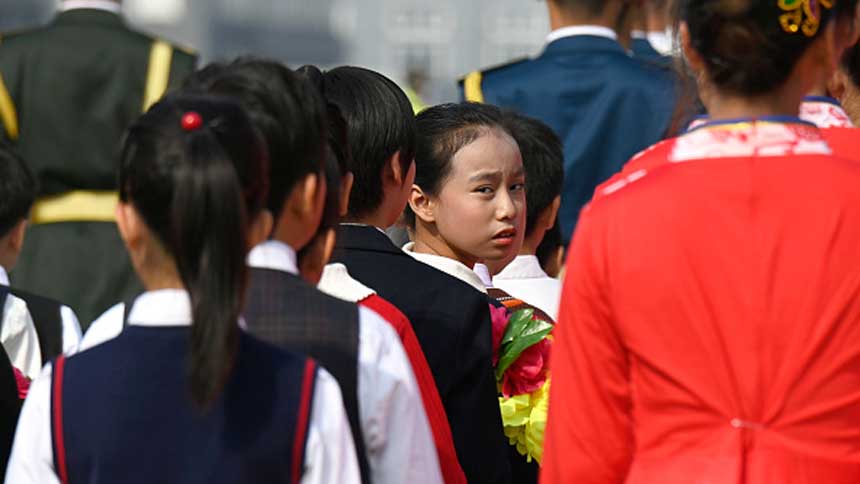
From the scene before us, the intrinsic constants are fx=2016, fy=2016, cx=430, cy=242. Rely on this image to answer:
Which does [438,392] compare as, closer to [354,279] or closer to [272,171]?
[354,279]

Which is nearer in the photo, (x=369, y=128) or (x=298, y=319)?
(x=298, y=319)

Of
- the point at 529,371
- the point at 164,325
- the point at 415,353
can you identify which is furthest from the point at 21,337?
the point at 164,325

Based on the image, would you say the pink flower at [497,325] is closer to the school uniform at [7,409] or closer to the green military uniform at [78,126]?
the school uniform at [7,409]

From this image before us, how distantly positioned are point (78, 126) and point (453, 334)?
2027mm

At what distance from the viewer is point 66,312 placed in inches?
166

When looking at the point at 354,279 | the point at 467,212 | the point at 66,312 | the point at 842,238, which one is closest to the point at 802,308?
the point at 842,238

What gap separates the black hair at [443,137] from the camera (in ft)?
12.7

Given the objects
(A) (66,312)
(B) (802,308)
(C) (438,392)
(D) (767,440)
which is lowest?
(A) (66,312)

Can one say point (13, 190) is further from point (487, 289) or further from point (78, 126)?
point (487, 289)

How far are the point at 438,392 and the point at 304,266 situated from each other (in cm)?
53

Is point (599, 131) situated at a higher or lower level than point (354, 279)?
lower

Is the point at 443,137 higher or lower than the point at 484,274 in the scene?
higher

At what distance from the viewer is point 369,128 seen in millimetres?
3352

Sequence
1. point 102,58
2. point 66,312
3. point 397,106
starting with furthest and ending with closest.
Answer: point 102,58 → point 66,312 → point 397,106
